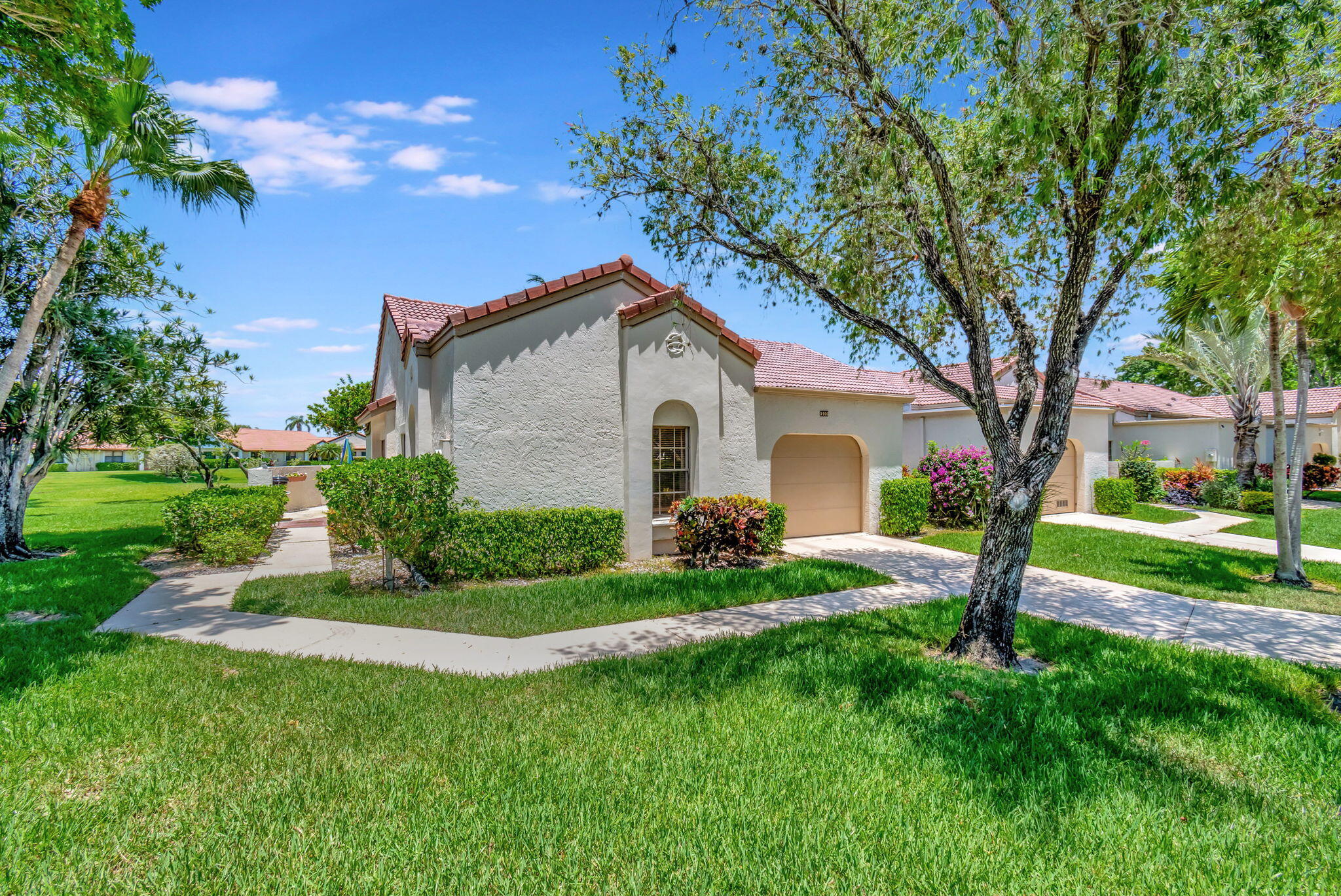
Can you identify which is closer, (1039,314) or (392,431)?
(1039,314)

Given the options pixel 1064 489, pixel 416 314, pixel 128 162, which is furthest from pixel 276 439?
pixel 1064 489

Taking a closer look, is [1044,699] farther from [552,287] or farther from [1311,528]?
[1311,528]

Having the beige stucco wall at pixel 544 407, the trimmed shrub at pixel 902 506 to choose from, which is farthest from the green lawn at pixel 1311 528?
the beige stucco wall at pixel 544 407

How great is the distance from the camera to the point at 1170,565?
10.8 metres

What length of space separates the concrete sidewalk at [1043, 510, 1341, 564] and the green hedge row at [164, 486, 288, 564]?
1891 cm

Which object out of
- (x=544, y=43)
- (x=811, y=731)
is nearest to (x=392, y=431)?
(x=544, y=43)

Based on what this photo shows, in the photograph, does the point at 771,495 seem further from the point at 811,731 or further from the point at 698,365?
the point at 811,731

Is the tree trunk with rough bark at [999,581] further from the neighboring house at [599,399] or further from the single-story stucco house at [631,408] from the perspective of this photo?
the neighboring house at [599,399]

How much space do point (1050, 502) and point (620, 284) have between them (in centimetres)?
1526

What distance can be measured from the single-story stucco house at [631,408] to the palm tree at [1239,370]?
14.8 meters

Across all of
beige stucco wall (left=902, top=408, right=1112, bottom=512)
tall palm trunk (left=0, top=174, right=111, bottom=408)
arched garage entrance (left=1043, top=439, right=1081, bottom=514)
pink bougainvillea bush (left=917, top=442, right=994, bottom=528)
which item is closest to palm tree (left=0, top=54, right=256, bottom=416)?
tall palm trunk (left=0, top=174, right=111, bottom=408)

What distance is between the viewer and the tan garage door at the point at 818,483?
13930 millimetres

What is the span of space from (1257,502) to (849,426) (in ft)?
52.0

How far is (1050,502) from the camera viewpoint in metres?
18.0
